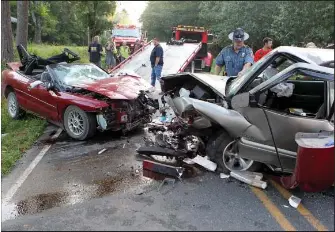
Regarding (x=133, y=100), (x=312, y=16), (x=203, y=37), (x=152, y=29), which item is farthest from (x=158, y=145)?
(x=152, y=29)

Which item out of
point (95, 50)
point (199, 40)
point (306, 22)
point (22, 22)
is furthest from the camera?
point (199, 40)

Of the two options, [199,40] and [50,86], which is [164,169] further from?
[199,40]

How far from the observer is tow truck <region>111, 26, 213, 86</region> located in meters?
14.0

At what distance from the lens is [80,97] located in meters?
6.73

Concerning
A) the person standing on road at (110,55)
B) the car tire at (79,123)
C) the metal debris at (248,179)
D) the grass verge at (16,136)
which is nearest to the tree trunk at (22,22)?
the person standing on road at (110,55)

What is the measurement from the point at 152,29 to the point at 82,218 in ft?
141

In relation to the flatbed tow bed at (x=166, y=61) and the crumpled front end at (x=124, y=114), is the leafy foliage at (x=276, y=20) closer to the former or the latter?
the flatbed tow bed at (x=166, y=61)

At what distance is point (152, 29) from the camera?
45188 mm

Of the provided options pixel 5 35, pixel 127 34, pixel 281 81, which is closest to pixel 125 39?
pixel 127 34

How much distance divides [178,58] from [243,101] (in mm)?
11219

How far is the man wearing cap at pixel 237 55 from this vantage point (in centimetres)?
686

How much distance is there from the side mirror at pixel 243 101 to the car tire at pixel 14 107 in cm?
560

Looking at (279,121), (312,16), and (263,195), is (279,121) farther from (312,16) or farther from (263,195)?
(312,16)

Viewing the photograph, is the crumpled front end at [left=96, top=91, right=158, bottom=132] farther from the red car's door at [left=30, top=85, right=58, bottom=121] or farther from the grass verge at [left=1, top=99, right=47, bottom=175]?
the grass verge at [left=1, top=99, right=47, bottom=175]
